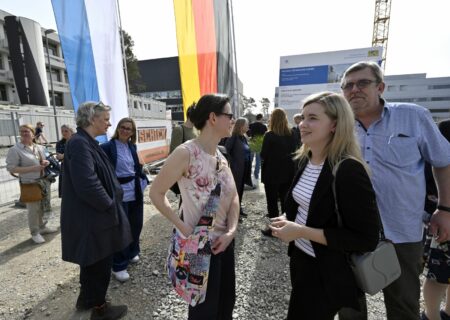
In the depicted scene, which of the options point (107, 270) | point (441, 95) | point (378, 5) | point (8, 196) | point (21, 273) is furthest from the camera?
point (441, 95)

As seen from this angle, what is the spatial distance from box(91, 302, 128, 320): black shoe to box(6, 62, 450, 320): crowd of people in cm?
1

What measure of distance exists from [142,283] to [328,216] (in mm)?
2440

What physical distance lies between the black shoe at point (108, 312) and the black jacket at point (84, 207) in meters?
0.57

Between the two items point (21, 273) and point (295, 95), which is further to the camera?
point (295, 95)

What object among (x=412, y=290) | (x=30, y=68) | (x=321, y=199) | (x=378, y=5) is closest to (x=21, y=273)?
(x=321, y=199)

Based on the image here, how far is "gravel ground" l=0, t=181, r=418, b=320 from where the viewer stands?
7.76 feet

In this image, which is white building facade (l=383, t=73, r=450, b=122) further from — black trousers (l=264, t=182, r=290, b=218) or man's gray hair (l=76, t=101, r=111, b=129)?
man's gray hair (l=76, t=101, r=111, b=129)

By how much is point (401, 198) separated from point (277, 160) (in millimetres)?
2295

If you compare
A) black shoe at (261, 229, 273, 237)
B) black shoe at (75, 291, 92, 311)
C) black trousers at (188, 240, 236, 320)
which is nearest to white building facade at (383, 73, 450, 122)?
black shoe at (261, 229, 273, 237)

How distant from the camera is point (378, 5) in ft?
139

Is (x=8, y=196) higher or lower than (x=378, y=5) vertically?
lower

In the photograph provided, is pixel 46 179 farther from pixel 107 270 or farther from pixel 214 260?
pixel 214 260

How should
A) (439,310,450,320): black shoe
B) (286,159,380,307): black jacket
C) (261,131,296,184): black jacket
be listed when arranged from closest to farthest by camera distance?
1. (286,159,380,307): black jacket
2. (439,310,450,320): black shoe
3. (261,131,296,184): black jacket

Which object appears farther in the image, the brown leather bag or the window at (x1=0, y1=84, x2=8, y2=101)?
the window at (x1=0, y1=84, x2=8, y2=101)
